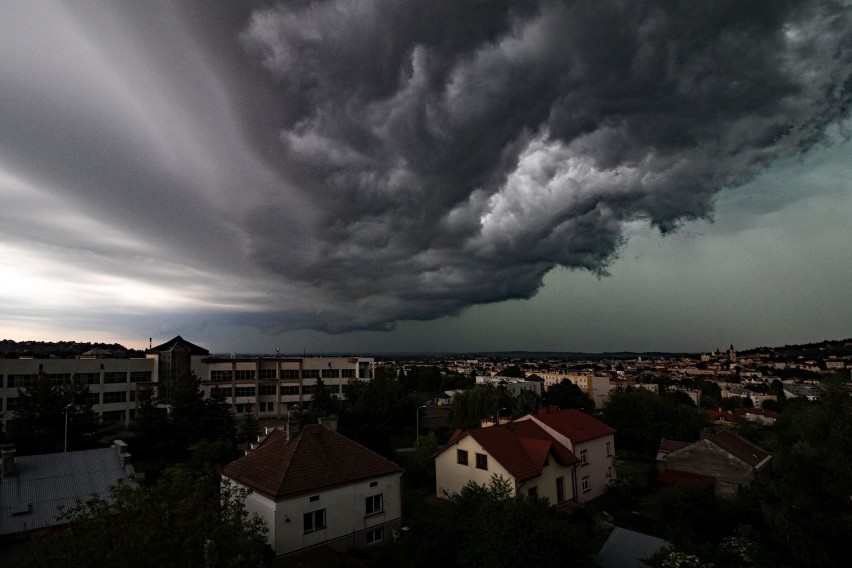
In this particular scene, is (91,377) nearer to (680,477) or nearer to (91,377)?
(91,377)

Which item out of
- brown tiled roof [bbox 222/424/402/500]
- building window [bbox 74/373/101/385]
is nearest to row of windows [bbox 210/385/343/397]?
building window [bbox 74/373/101/385]

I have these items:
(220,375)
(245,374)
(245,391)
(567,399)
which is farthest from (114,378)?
(567,399)

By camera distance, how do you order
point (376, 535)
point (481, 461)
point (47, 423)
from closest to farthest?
point (376, 535) → point (481, 461) → point (47, 423)

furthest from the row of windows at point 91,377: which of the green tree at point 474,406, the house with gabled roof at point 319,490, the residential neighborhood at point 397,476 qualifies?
the green tree at point 474,406

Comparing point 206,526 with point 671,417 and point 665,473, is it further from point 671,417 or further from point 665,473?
point 671,417

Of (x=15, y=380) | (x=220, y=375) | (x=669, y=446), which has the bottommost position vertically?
(x=669, y=446)

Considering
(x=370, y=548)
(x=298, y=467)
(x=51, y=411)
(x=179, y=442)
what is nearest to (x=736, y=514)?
(x=370, y=548)

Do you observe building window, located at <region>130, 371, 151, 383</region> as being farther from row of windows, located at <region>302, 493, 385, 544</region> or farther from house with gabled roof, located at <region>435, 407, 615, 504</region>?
row of windows, located at <region>302, 493, 385, 544</region>
